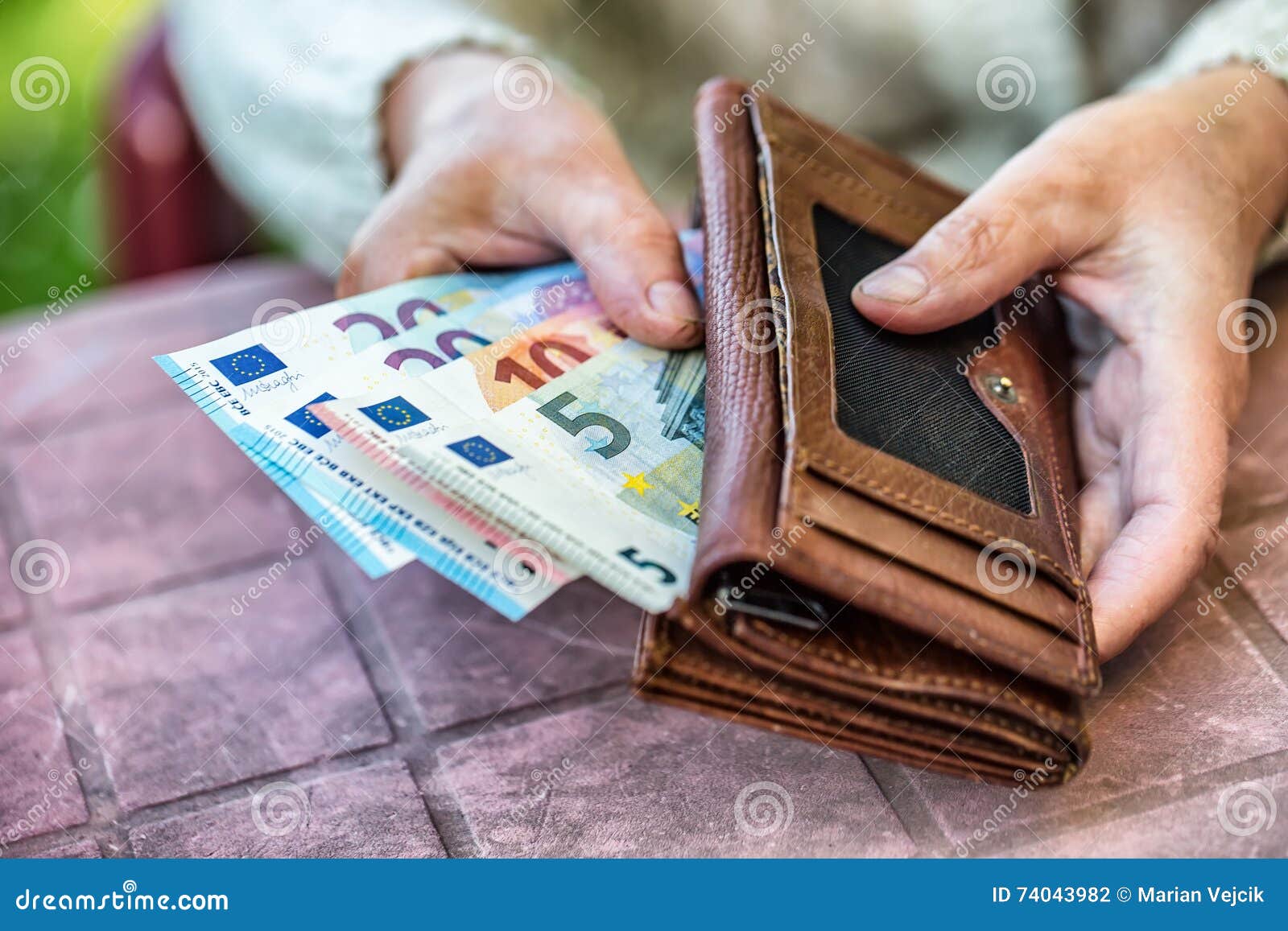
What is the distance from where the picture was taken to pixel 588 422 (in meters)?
1.23

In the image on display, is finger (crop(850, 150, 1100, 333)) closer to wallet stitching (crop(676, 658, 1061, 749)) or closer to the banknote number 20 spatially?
the banknote number 20

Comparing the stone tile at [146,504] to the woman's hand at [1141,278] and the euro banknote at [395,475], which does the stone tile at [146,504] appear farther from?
the woman's hand at [1141,278]

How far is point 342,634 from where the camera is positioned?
145 centimetres

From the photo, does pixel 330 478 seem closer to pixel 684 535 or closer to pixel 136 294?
pixel 684 535

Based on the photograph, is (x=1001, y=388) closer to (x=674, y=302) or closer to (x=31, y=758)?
(x=674, y=302)

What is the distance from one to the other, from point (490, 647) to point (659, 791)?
328 millimetres

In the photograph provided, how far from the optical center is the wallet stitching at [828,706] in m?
1.00

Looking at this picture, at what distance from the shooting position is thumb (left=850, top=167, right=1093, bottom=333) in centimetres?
123

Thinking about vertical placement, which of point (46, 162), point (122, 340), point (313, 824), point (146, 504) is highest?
point (313, 824)

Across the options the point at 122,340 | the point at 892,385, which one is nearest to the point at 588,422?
the point at 892,385

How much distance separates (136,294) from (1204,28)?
1.99 m

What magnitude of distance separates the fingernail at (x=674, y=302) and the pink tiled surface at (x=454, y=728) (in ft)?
1.33

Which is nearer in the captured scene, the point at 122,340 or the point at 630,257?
the point at 630,257

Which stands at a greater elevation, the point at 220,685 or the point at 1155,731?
the point at 1155,731
